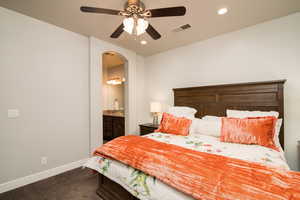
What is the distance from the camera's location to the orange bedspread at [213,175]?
786 millimetres

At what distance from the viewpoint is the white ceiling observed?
1.78m

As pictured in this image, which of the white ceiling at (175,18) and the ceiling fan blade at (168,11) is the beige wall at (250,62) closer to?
the white ceiling at (175,18)

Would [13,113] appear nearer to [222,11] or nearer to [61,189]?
[61,189]

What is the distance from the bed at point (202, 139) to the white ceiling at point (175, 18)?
109 centimetres

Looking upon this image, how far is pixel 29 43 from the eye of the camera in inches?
80.2

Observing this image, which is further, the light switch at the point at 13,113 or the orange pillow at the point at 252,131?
the light switch at the point at 13,113

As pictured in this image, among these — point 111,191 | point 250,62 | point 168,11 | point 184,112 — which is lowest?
point 111,191

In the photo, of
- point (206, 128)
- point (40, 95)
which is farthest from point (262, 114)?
point (40, 95)

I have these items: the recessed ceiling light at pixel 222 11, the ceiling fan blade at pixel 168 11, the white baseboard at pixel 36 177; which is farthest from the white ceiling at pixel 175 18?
the white baseboard at pixel 36 177

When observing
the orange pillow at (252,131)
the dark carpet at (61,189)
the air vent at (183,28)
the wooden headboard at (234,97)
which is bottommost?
the dark carpet at (61,189)

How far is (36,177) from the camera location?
2027 mm

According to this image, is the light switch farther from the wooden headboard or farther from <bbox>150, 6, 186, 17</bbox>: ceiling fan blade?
the wooden headboard

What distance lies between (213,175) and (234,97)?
6.30 feet

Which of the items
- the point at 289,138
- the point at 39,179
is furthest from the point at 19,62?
Answer: the point at 289,138
